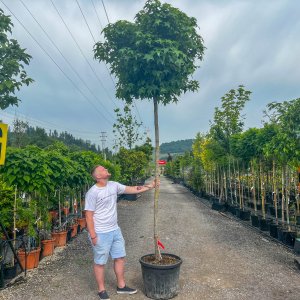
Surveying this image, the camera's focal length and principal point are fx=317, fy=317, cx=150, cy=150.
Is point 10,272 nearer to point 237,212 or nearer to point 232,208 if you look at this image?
point 237,212

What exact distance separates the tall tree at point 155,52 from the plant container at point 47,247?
3091 mm

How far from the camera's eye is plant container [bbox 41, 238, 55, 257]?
6.89 metres

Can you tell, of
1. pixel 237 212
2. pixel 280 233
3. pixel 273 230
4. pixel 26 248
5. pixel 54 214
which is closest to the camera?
pixel 26 248

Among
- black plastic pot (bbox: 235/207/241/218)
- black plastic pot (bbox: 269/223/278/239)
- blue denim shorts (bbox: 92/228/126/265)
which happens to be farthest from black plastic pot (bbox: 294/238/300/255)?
black plastic pot (bbox: 235/207/241/218)

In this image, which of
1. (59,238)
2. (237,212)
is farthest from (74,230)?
(237,212)

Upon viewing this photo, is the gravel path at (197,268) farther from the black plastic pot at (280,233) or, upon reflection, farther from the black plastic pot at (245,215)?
the black plastic pot at (245,215)

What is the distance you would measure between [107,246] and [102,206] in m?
0.57

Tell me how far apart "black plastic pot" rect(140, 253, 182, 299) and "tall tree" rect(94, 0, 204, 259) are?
0.35 meters

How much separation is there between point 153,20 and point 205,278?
174 inches

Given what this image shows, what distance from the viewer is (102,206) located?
4512 mm

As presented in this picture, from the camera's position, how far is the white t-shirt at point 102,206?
444cm

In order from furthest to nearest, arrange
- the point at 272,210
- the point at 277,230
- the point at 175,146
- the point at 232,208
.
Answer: the point at 175,146 < the point at 232,208 < the point at 272,210 < the point at 277,230

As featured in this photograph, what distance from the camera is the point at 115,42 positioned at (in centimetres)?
533

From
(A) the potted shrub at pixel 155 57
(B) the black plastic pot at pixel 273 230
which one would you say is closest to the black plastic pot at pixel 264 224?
(B) the black plastic pot at pixel 273 230
